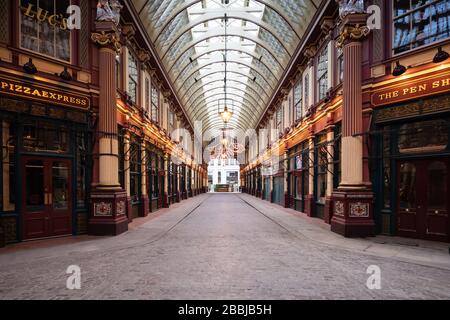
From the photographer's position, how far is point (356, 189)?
9273mm

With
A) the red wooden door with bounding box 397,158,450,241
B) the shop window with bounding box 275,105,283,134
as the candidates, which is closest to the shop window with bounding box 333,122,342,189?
the red wooden door with bounding box 397,158,450,241

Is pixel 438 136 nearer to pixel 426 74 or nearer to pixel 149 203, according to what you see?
pixel 426 74

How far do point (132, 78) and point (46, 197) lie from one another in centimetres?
731

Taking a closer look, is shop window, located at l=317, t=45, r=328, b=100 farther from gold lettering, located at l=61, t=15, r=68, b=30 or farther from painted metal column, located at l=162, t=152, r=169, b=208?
painted metal column, located at l=162, t=152, r=169, b=208

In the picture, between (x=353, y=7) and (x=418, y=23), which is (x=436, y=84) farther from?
(x=353, y=7)

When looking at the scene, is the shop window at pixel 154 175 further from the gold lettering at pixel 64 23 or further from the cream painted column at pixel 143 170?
the gold lettering at pixel 64 23

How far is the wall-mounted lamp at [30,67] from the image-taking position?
26.7 ft

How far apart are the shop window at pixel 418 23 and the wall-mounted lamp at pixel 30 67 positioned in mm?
11331

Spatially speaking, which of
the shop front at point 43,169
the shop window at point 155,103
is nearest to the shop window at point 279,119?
the shop window at point 155,103

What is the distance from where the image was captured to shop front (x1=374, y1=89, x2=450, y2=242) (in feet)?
27.3

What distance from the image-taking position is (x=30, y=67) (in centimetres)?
816

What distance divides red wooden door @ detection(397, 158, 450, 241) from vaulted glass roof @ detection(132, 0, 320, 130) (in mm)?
8449

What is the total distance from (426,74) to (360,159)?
3.08 metres

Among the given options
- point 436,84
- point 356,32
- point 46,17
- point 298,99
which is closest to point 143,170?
point 46,17
